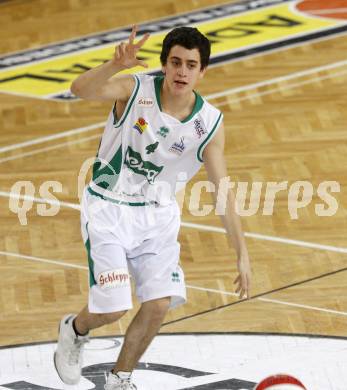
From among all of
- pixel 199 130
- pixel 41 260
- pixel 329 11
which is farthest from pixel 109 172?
pixel 329 11

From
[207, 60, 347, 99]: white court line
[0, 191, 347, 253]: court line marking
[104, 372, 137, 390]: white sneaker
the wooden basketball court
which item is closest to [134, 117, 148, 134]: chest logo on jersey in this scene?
[104, 372, 137, 390]: white sneaker

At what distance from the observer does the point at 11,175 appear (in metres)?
11.8

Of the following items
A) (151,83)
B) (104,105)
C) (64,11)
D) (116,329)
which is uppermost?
(64,11)

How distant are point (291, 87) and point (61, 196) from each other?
367 cm

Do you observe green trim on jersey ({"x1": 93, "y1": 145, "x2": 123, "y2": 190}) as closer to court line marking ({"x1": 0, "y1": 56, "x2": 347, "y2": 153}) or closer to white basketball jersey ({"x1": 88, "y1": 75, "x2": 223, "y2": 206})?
white basketball jersey ({"x1": 88, "y1": 75, "x2": 223, "y2": 206})

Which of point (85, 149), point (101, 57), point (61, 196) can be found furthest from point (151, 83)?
point (101, 57)

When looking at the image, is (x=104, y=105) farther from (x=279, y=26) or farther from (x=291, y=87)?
(x=279, y=26)

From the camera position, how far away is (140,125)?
756cm

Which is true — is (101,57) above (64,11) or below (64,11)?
below

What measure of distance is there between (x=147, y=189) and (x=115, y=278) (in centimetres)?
61

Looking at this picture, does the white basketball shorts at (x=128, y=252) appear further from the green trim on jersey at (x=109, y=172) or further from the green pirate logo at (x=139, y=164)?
the green pirate logo at (x=139, y=164)

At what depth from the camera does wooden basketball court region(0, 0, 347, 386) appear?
9172 mm

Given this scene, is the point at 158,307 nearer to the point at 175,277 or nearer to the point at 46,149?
the point at 175,277

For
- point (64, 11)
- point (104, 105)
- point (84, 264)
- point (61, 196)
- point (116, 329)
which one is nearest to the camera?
point (116, 329)
